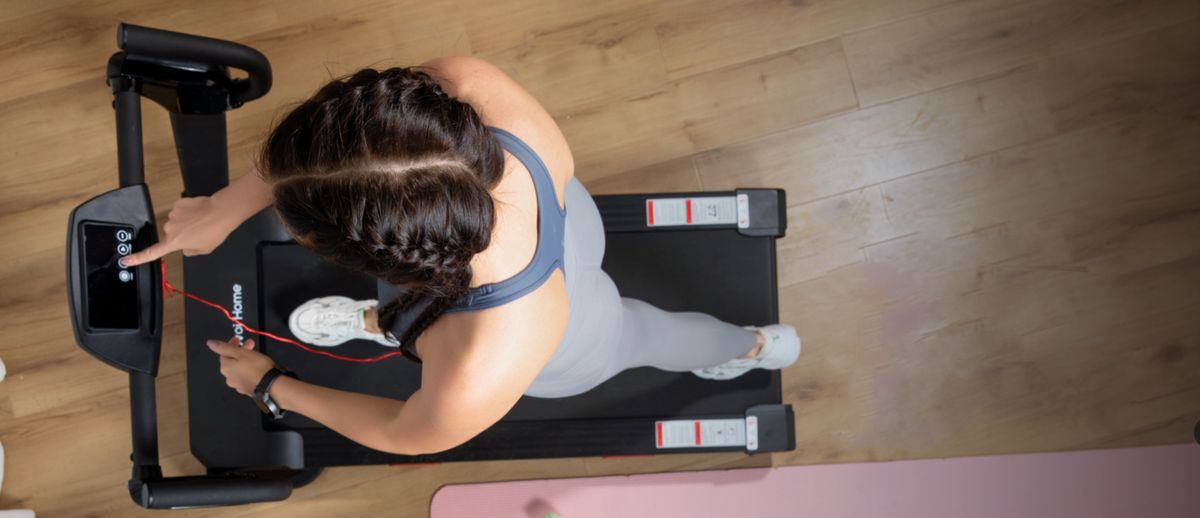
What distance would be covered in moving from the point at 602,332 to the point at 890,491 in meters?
1.01

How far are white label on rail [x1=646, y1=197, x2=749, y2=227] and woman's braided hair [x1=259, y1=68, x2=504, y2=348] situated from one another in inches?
37.4

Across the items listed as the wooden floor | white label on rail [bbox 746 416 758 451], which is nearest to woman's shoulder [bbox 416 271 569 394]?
→ white label on rail [bbox 746 416 758 451]

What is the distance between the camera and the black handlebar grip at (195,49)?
137 centimetres

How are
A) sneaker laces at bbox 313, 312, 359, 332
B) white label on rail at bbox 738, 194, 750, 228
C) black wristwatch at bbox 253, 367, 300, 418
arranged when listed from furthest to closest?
white label on rail at bbox 738, 194, 750, 228 < sneaker laces at bbox 313, 312, 359, 332 < black wristwatch at bbox 253, 367, 300, 418

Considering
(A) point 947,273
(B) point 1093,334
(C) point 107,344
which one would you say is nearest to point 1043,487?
(B) point 1093,334

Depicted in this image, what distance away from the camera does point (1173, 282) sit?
6.48 ft

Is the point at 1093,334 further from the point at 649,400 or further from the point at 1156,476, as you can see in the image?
the point at 649,400

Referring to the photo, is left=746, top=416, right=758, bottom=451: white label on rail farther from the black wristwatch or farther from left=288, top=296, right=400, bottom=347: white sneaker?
the black wristwatch

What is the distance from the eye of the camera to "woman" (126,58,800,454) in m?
0.81

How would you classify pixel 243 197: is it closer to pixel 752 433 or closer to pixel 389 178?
pixel 389 178

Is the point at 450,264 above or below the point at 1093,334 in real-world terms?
above

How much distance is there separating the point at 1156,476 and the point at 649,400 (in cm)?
118

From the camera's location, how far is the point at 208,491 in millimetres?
1432

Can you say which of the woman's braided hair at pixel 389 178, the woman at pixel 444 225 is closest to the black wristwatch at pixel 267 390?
the woman at pixel 444 225
